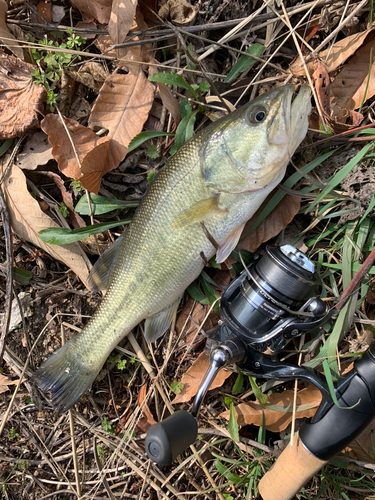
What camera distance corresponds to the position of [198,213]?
7.77 feet

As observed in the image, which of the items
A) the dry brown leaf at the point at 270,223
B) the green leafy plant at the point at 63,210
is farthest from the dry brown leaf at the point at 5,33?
the dry brown leaf at the point at 270,223

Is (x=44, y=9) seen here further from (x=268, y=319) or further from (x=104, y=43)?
(x=268, y=319)

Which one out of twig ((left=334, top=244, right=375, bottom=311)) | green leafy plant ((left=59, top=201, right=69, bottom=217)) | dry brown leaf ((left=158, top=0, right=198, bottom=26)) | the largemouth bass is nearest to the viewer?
the largemouth bass

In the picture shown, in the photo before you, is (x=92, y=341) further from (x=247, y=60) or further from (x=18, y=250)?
(x=247, y=60)

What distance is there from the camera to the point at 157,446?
6.41 ft

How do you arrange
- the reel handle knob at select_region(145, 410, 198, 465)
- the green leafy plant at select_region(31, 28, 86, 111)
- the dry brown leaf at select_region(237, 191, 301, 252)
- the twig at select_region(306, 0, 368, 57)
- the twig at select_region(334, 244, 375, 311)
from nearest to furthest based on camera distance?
the reel handle knob at select_region(145, 410, 198, 465), the twig at select_region(334, 244, 375, 311), the twig at select_region(306, 0, 368, 57), the dry brown leaf at select_region(237, 191, 301, 252), the green leafy plant at select_region(31, 28, 86, 111)

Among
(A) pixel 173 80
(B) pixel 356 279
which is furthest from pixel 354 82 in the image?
(B) pixel 356 279

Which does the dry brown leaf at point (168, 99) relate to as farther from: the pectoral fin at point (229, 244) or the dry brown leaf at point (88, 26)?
the pectoral fin at point (229, 244)

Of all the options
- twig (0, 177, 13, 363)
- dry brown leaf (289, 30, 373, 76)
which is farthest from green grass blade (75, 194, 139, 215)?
dry brown leaf (289, 30, 373, 76)

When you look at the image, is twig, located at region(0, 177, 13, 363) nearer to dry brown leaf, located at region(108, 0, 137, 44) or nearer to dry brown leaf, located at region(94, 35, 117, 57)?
dry brown leaf, located at region(94, 35, 117, 57)

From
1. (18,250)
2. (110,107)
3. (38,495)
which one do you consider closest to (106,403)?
(38,495)

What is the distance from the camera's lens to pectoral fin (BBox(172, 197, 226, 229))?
2350 mm

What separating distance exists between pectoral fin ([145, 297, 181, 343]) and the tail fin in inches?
18.2

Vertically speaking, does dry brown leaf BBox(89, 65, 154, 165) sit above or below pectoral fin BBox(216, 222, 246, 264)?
above
